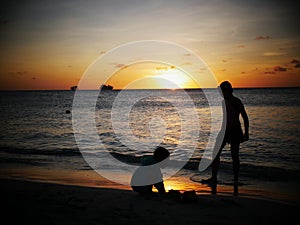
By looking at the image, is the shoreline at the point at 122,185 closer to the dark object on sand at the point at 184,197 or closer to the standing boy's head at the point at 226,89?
the dark object on sand at the point at 184,197

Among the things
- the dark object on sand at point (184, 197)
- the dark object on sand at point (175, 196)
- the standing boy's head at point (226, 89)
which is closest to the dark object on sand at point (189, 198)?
the dark object on sand at point (184, 197)

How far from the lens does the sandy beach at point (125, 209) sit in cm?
440

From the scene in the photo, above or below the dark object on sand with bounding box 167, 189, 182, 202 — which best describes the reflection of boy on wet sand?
above

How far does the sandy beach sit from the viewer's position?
14.4 ft

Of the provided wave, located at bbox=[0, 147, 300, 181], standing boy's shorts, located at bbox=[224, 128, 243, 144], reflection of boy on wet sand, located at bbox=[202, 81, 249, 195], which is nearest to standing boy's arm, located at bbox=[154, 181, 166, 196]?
reflection of boy on wet sand, located at bbox=[202, 81, 249, 195]

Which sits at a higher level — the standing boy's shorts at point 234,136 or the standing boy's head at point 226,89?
the standing boy's head at point 226,89

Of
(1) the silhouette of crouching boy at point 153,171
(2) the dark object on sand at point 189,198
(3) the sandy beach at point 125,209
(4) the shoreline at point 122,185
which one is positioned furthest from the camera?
(4) the shoreline at point 122,185

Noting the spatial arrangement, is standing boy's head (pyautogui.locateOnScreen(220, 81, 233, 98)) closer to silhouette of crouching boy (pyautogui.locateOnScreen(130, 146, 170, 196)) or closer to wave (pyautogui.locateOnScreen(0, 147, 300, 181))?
silhouette of crouching boy (pyautogui.locateOnScreen(130, 146, 170, 196))

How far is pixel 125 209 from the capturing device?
16.4ft

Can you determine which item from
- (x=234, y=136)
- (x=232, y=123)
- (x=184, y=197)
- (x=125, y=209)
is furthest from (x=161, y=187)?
(x=232, y=123)

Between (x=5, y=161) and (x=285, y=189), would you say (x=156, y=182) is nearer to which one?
(x=285, y=189)

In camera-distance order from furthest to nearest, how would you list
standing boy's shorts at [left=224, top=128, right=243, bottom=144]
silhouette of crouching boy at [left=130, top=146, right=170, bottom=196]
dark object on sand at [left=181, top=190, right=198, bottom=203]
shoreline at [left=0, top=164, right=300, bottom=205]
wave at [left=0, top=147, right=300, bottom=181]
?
wave at [left=0, top=147, right=300, bottom=181] < shoreline at [left=0, top=164, right=300, bottom=205] < standing boy's shorts at [left=224, top=128, right=243, bottom=144] < silhouette of crouching boy at [left=130, top=146, right=170, bottom=196] < dark object on sand at [left=181, top=190, right=198, bottom=203]

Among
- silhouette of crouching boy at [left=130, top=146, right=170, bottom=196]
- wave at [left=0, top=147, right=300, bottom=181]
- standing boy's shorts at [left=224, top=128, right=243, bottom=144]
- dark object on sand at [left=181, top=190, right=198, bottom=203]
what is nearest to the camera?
dark object on sand at [left=181, top=190, right=198, bottom=203]

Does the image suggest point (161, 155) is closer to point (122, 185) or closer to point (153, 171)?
point (153, 171)
